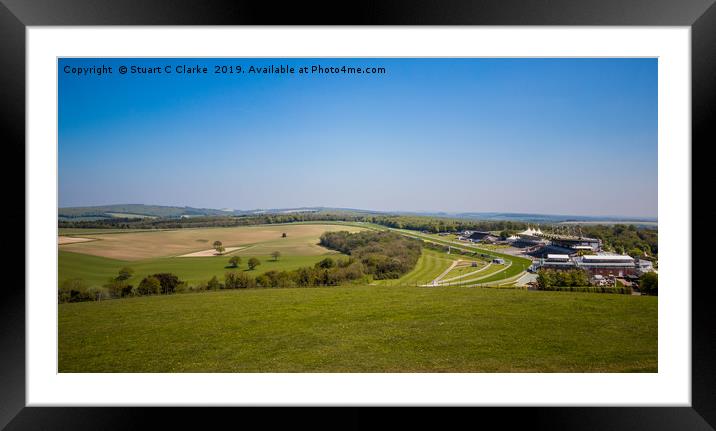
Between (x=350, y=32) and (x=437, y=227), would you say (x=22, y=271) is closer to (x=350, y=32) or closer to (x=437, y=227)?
(x=350, y=32)

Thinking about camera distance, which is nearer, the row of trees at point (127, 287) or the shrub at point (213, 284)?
the row of trees at point (127, 287)

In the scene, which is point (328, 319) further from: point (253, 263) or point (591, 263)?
point (591, 263)

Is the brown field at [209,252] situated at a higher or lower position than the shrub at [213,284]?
higher

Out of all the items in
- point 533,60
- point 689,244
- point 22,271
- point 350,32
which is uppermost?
point 533,60

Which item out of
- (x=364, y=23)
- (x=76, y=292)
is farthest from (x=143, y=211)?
(x=364, y=23)

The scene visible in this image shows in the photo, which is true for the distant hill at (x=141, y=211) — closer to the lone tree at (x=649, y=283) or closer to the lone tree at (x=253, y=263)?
the lone tree at (x=253, y=263)

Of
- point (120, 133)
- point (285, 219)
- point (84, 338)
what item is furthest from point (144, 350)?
point (120, 133)

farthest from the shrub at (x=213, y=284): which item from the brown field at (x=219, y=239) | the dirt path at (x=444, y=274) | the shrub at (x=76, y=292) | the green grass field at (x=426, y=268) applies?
the dirt path at (x=444, y=274)
